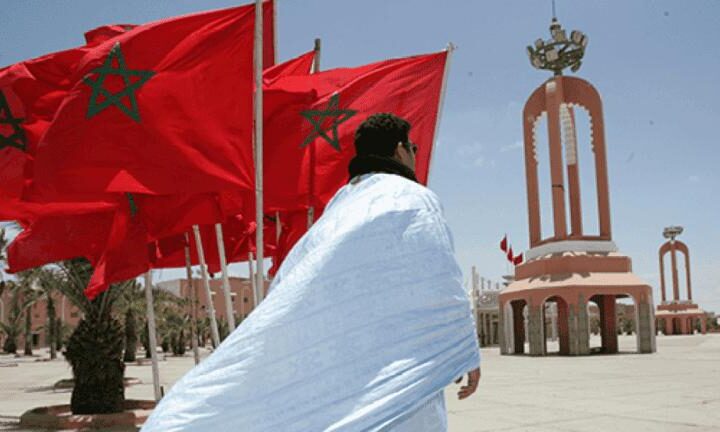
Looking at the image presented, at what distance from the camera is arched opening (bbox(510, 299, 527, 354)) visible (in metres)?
30.1

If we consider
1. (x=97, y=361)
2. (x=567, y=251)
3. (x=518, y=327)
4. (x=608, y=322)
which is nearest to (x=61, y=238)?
(x=97, y=361)

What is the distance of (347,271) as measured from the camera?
2557mm

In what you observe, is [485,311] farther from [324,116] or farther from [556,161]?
[324,116]

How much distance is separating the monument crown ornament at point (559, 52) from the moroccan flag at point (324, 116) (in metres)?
22.6

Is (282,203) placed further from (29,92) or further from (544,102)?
(544,102)

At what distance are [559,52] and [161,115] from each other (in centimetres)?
2508

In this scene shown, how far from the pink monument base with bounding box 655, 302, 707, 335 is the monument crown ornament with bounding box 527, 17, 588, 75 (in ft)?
121

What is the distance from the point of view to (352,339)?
8.11ft

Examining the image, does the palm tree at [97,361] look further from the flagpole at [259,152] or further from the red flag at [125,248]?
the flagpole at [259,152]

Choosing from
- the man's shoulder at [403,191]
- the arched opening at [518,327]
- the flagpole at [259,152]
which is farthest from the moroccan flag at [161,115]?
the arched opening at [518,327]

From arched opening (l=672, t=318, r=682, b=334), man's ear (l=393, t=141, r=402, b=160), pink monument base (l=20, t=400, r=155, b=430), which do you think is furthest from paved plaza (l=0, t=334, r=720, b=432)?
arched opening (l=672, t=318, r=682, b=334)

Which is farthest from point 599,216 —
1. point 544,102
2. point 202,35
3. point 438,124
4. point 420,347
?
point 420,347

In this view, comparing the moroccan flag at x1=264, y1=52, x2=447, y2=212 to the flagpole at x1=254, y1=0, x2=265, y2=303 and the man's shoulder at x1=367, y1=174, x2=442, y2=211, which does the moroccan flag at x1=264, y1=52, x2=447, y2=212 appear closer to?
the flagpole at x1=254, y1=0, x2=265, y2=303

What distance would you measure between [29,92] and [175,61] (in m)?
1.71
